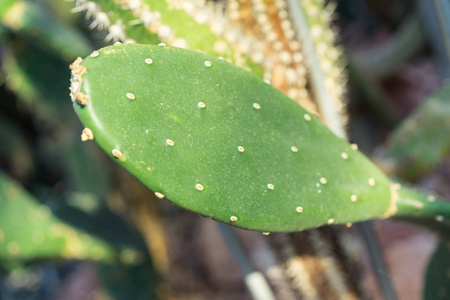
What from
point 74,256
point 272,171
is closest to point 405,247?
point 74,256

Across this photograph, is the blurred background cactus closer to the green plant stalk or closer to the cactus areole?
the green plant stalk

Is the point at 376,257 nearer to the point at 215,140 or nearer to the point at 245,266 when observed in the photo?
the point at 245,266

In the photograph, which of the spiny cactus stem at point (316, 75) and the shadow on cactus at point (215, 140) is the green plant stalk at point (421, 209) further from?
the spiny cactus stem at point (316, 75)

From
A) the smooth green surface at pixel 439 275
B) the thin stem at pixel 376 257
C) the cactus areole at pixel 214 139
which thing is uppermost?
the cactus areole at pixel 214 139

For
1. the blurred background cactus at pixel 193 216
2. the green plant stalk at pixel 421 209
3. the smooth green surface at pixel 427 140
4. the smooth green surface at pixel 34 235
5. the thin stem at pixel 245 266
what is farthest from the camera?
the smooth green surface at pixel 34 235

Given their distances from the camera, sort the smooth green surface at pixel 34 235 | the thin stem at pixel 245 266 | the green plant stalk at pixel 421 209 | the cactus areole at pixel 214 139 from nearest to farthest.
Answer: the cactus areole at pixel 214 139
the green plant stalk at pixel 421 209
the thin stem at pixel 245 266
the smooth green surface at pixel 34 235

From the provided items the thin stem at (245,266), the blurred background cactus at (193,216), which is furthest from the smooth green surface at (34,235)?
the thin stem at (245,266)

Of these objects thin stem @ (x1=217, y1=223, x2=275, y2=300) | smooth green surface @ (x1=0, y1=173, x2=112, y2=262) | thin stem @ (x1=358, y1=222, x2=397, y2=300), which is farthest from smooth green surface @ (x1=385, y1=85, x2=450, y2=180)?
smooth green surface @ (x1=0, y1=173, x2=112, y2=262)
